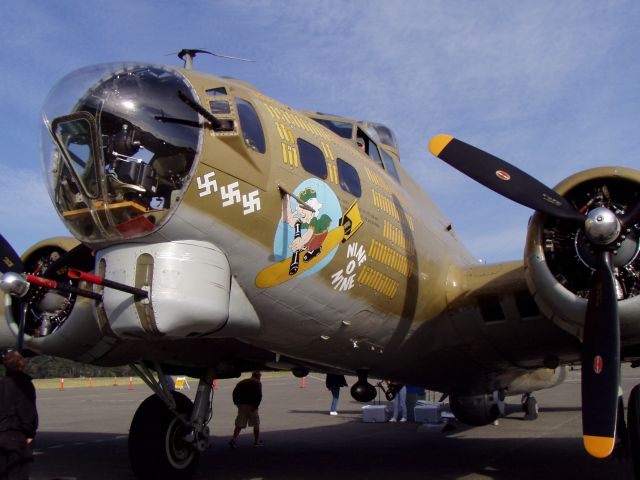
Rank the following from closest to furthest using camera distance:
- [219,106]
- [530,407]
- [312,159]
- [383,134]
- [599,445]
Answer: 1. [219,106]
2. [599,445]
3. [312,159]
4. [383,134]
5. [530,407]

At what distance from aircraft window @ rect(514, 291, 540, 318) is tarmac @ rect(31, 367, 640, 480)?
2140 millimetres

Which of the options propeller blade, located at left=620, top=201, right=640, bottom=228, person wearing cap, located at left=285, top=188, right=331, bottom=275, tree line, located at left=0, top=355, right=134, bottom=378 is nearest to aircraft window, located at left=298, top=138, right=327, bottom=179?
person wearing cap, located at left=285, top=188, right=331, bottom=275

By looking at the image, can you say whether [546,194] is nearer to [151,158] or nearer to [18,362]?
[151,158]

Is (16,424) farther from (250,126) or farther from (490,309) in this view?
(490,309)

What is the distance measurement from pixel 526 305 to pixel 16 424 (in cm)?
569

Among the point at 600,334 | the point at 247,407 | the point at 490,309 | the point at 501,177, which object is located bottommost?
the point at 247,407

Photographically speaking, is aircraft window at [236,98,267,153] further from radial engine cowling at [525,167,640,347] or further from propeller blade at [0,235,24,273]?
propeller blade at [0,235,24,273]

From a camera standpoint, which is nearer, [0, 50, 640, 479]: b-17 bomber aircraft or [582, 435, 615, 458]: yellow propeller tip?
[0, 50, 640, 479]: b-17 bomber aircraft

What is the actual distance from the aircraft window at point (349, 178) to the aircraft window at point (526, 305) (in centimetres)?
260

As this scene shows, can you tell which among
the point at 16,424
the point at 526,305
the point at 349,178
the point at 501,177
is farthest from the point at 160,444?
the point at 501,177

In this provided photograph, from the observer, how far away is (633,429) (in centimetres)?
733

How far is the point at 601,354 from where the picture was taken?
20.6 feet

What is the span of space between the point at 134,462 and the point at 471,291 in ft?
15.1

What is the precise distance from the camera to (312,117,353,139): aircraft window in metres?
8.37
